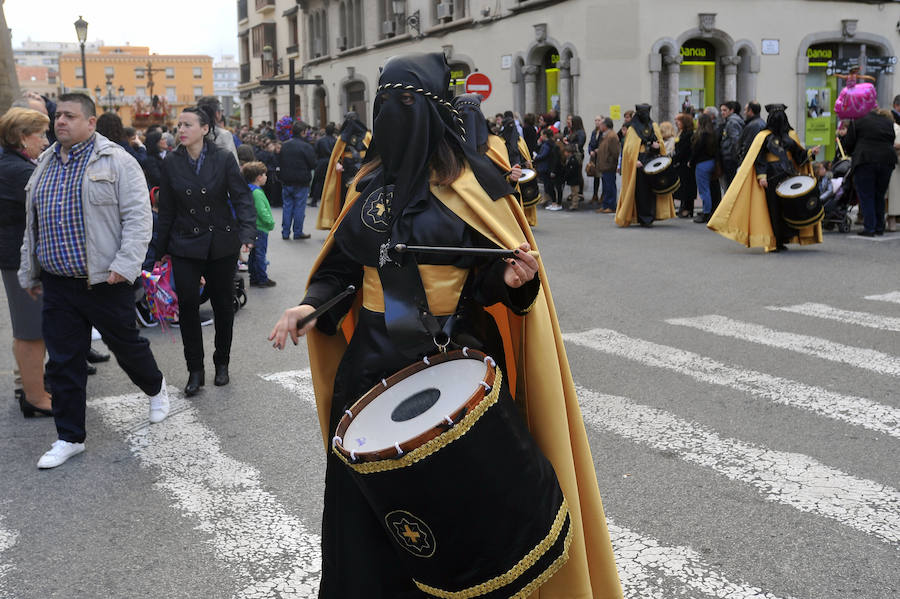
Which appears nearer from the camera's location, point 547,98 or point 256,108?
point 547,98

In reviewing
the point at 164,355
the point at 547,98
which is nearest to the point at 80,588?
the point at 164,355

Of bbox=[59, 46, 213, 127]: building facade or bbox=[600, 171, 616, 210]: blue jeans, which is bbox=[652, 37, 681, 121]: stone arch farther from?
bbox=[59, 46, 213, 127]: building facade

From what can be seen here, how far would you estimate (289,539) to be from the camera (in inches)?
166

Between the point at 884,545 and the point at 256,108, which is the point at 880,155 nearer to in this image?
the point at 884,545

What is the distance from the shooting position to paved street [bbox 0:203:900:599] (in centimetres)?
388

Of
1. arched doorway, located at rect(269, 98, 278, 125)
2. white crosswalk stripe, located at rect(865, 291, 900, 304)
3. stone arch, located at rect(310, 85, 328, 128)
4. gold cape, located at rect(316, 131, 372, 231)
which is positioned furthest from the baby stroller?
arched doorway, located at rect(269, 98, 278, 125)

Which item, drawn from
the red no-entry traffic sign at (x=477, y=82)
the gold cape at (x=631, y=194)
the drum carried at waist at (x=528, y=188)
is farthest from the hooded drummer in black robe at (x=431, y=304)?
the red no-entry traffic sign at (x=477, y=82)

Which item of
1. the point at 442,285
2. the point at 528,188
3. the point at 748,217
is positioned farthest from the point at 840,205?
the point at 442,285

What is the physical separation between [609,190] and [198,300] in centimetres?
1384

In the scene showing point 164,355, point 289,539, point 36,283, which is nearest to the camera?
point 289,539

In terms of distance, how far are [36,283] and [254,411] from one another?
155cm

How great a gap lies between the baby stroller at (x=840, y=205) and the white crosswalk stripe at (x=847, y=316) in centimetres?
575

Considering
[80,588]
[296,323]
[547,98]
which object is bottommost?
[80,588]

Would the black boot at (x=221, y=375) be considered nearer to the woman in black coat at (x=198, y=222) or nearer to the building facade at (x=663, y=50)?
the woman in black coat at (x=198, y=222)
